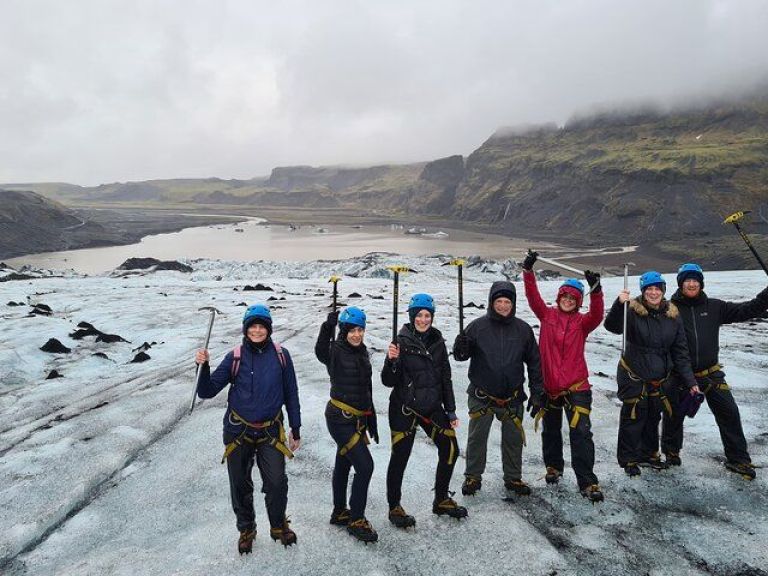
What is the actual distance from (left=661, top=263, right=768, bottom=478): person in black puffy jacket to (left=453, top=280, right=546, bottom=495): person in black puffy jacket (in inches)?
84.8

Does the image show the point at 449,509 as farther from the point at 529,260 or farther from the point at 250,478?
the point at 529,260

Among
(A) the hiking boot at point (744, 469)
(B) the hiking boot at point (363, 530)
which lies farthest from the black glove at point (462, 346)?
(A) the hiking boot at point (744, 469)

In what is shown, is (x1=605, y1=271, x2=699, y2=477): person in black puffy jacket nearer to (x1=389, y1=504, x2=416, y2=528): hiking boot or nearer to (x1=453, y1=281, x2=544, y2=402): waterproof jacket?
(x1=453, y1=281, x2=544, y2=402): waterproof jacket

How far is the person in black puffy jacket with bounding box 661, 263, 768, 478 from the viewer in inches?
257

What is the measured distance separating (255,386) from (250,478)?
3.07 ft

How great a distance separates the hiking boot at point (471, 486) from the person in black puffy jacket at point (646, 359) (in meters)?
2.04

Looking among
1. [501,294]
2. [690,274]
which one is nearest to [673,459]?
[690,274]

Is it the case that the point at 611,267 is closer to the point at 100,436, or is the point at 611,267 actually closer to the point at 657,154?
the point at 100,436

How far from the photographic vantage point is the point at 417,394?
542 cm

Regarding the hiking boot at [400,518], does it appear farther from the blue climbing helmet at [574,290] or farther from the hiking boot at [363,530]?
the blue climbing helmet at [574,290]

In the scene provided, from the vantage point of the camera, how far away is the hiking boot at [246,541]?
200 inches

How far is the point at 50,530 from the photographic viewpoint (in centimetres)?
591

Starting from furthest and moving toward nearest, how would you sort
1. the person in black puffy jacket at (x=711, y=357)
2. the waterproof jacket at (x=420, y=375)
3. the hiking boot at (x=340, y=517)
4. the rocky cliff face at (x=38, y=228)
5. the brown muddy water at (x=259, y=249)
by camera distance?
1. the rocky cliff face at (x=38, y=228)
2. the brown muddy water at (x=259, y=249)
3. the person in black puffy jacket at (x=711, y=357)
4. the hiking boot at (x=340, y=517)
5. the waterproof jacket at (x=420, y=375)

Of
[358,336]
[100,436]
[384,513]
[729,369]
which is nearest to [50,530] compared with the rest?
[100,436]
